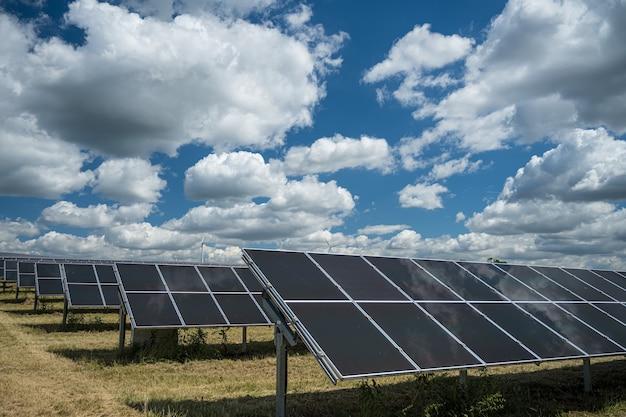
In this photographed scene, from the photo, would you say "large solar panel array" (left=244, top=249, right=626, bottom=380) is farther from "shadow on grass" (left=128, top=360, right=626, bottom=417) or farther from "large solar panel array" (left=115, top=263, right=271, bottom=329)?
"large solar panel array" (left=115, top=263, right=271, bottom=329)

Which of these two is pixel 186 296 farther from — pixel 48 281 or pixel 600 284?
pixel 48 281

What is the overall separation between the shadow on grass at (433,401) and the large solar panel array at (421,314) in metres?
1.20

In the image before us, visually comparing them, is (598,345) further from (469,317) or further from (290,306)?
(290,306)

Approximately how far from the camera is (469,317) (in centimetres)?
1234

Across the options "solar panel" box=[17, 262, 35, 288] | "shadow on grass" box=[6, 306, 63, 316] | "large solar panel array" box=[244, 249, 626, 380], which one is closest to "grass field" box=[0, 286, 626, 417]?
"large solar panel array" box=[244, 249, 626, 380]

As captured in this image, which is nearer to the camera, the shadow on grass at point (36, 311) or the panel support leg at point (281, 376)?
the panel support leg at point (281, 376)

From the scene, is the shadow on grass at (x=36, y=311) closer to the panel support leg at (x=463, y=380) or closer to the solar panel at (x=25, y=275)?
the solar panel at (x=25, y=275)

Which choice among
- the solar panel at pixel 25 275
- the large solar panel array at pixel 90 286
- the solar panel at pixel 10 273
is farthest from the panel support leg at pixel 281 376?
the solar panel at pixel 10 273

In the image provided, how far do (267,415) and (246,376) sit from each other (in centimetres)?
613

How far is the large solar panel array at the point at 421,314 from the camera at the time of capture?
981 cm

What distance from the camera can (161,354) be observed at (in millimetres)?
20062

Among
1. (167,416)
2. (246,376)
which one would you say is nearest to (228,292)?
(246,376)

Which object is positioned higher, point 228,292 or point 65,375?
point 228,292

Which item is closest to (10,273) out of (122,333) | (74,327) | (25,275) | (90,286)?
(25,275)
